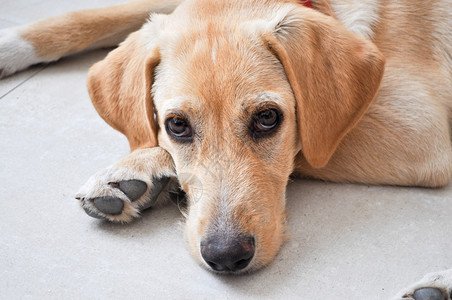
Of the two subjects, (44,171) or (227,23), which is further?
(44,171)

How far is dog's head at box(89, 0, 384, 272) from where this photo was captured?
256 cm

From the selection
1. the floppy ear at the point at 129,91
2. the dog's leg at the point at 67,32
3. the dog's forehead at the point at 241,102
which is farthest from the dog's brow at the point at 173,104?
the dog's leg at the point at 67,32

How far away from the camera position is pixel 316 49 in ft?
8.96

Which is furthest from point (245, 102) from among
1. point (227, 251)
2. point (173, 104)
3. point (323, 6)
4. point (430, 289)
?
point (430, 289)

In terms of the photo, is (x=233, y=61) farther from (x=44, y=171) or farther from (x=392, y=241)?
(x=44, y=171)

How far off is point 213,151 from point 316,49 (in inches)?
24.5

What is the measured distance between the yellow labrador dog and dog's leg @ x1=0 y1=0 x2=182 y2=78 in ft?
4.01

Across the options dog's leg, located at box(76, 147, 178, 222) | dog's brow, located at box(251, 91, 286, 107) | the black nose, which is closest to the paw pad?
dog's leg, located at box(76, 147, 178, 222)

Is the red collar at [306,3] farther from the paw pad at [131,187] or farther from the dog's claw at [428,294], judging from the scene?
the dog's claw at [428,294]

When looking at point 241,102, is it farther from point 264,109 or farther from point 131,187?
point 131,187

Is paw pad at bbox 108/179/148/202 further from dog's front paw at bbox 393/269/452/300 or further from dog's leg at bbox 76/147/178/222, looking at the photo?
dog's front paw at bbox 393/269/452/300

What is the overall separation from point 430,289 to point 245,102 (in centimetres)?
100

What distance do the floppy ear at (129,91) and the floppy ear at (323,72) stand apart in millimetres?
613

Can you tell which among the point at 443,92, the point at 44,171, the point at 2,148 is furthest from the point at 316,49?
the point at 2,148
